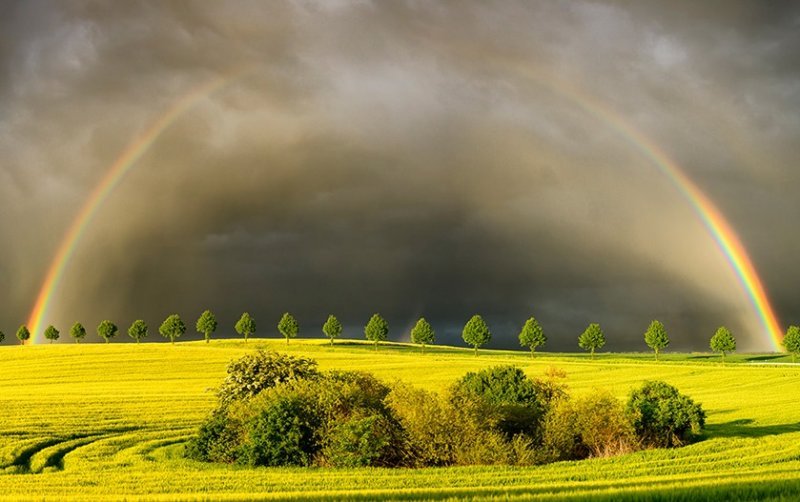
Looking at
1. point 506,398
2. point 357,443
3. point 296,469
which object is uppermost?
point 506,398

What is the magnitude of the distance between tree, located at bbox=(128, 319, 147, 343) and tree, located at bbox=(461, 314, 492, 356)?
7569 centimetres

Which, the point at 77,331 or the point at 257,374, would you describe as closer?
the point at 257,374

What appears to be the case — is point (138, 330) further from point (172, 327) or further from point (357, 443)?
point (357, 443)

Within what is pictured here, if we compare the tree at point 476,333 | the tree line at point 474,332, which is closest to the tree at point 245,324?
the tree line at point 474,332

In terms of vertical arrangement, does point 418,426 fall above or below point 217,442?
above

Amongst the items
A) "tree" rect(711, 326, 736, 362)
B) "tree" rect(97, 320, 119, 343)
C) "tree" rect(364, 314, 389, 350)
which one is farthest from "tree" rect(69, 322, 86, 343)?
"tree" rect(711, 326, 736, 362)

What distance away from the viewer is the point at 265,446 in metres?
32.2

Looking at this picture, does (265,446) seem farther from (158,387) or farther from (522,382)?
(158,387)

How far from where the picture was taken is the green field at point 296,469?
18.8 metres

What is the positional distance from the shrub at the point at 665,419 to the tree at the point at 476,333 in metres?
103

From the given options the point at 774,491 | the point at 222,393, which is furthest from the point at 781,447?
the point at 222,393

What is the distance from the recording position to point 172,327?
162 m

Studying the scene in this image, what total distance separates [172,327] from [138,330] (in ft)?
42.3

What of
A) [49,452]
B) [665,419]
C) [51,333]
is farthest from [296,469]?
[51,333]
